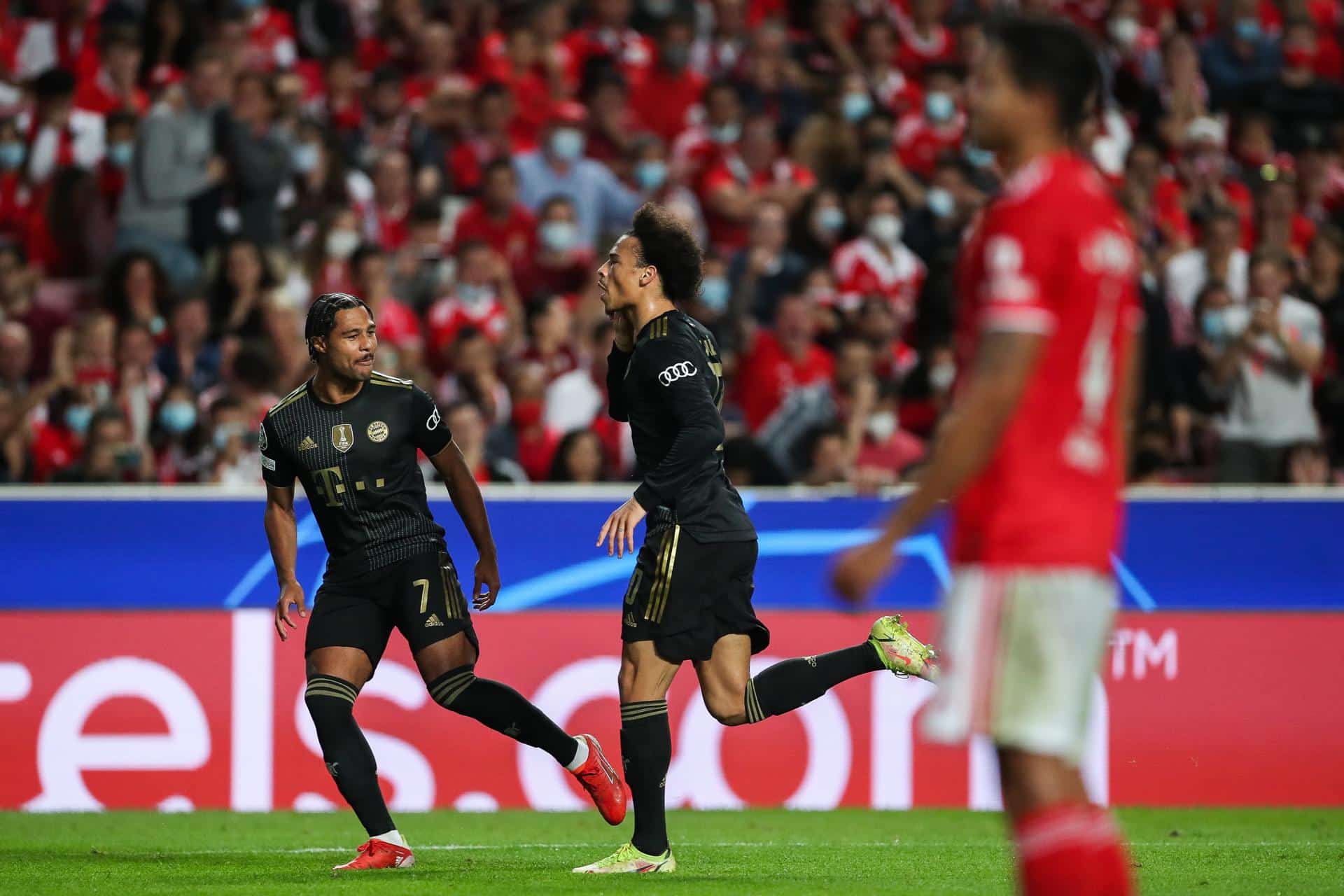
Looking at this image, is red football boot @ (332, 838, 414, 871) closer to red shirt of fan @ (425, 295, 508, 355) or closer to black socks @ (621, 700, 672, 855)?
black socks @ (621, 700, 672, 855)

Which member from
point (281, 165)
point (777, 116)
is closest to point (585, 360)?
point (281, 165)

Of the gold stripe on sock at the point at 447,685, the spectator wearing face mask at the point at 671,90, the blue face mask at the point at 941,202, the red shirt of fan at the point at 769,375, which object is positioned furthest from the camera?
the spectator wearing face mask at the point at 671,90

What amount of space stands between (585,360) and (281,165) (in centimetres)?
276

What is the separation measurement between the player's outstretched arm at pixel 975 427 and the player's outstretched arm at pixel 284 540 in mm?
3678

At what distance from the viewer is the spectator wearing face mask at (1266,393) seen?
38.0 ft

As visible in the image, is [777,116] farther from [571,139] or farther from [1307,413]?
[1307,413]

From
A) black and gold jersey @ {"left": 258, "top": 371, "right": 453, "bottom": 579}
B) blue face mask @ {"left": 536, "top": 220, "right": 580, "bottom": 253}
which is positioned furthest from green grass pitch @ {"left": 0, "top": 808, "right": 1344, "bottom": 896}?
blue face mask @ {"left": 536, "top": 220, "right": 580, "bottom": 253}

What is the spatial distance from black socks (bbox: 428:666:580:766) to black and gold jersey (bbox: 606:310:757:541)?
0.94 metres

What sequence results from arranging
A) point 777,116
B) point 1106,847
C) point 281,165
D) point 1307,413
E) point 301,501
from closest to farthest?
1. point 1106,847
2. point 301,501
3. point 1307,413
4. point 281,165
5. point 777,116

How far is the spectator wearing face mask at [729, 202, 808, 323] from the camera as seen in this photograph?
13164mm

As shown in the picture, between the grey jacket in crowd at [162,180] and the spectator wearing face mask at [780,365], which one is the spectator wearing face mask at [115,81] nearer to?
the grey jacket in crowd at [162,180]

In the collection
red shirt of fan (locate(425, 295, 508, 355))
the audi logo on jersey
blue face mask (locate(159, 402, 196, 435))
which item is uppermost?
red shirt of fan (locate(425, 295, 508, 355))

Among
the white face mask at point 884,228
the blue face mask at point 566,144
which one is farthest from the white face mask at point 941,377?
the blue face mask at point 566,144

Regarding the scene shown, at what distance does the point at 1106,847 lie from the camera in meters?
3.66
